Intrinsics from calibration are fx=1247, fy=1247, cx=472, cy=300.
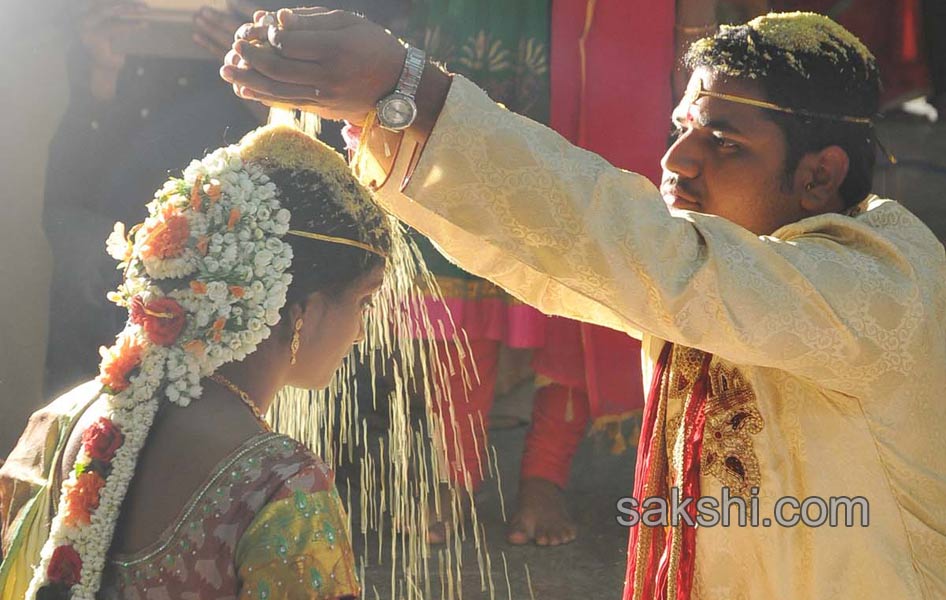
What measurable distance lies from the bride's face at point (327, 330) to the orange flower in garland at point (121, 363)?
31 cm

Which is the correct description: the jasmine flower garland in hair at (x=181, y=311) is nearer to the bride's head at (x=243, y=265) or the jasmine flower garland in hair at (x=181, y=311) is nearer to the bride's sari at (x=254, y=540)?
the bride's head at (x=243, y=265)

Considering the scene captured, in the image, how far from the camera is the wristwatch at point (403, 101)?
207cm

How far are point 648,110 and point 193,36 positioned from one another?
1940 mm

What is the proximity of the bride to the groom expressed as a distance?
0.61ft

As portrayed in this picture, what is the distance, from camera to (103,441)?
2236 mm

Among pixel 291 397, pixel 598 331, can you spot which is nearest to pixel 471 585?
pixel 598 331

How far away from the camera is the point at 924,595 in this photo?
247 centimetres

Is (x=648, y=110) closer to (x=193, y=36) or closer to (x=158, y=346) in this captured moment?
(x=193, y=36)

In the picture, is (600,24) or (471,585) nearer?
(471,585)

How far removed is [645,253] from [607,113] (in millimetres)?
2940

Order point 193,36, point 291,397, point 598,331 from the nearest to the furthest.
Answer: point 291,397 → point 598,331 → point 193,36

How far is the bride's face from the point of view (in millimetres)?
2443

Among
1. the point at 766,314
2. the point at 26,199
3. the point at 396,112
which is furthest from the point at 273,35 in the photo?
the point at 26,199

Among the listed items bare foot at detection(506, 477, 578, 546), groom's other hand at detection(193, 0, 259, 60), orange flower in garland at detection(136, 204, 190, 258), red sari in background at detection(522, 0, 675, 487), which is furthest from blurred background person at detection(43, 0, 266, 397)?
orange flower in garland at detection(136, 204, 190, 258)
